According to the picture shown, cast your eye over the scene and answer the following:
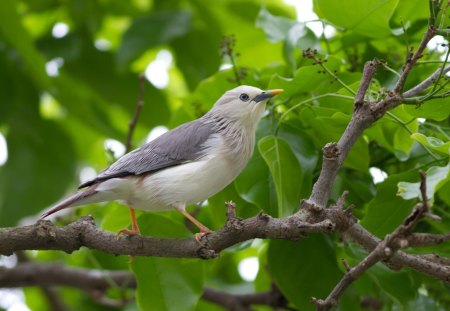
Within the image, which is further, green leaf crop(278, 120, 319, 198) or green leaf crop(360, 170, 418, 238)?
green leaf crop(278, 120, 319, 198)

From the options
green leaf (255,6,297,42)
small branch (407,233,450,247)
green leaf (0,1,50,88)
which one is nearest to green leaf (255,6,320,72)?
green leaf (255,6,297,42)

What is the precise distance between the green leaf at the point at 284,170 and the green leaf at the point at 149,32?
2.20 meters

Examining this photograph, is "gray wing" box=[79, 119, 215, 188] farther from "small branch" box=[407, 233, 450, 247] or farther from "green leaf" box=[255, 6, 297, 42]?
"small branch" box=[407, 233, 450, 247]

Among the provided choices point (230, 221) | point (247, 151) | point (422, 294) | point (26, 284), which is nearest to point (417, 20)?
point (247, 151)

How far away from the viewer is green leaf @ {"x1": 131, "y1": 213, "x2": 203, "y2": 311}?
11.7ft

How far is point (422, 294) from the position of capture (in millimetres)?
3695

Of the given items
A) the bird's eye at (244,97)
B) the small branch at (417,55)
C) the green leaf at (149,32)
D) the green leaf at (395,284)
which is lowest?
the green leaf at (395,284)

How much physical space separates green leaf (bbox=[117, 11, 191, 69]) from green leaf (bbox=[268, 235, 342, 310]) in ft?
7.33

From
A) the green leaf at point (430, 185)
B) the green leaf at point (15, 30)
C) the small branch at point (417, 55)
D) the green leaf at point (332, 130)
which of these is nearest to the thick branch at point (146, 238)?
the green leaf at point (430, 185)

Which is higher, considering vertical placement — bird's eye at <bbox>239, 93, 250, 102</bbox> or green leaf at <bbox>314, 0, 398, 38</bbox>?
green leaf at <bbox>314, 0, 398, 38</bbox>

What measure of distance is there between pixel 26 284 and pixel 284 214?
2735 mm

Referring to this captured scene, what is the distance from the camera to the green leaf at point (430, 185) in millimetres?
2527

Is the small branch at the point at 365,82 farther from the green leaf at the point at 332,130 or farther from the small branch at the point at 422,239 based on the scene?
the small branch at the point at 422,239

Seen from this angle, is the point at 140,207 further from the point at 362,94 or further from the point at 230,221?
the point at 362,94
